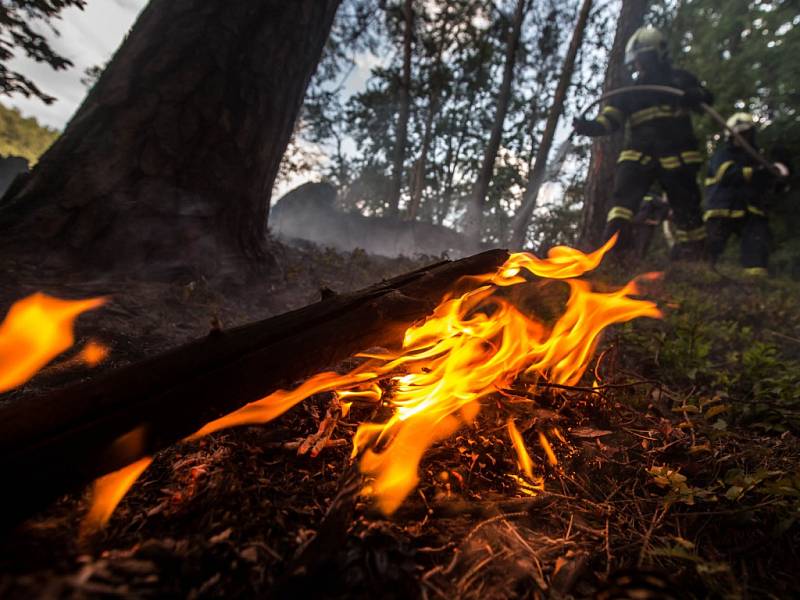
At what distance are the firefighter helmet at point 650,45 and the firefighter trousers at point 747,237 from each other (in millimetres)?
3834

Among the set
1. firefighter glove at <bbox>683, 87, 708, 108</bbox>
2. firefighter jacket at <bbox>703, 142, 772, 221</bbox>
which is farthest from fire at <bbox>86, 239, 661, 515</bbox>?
firefighter jacket at <bbox>703, 142, 772, 221</bbox>

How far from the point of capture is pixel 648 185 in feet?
25.7

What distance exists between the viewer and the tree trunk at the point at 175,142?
3477mm

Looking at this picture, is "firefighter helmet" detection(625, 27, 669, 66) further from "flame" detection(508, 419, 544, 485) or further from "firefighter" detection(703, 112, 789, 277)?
"flame" detection(508, 419, 544, 485)

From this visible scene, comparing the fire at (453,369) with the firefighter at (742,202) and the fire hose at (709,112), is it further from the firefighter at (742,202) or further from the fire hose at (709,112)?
the firefighter at (742,202)

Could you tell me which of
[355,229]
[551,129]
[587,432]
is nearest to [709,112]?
[551,129]

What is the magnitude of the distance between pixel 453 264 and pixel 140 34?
4.35 m

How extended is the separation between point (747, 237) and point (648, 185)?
254 centimetres

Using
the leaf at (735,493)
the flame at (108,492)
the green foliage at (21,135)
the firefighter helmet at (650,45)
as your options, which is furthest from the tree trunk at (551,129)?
the green foliage at (21,135)

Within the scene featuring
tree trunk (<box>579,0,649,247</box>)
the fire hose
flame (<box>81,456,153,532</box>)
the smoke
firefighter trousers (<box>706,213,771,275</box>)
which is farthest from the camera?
the smoke

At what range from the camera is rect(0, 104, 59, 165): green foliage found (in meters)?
45.2

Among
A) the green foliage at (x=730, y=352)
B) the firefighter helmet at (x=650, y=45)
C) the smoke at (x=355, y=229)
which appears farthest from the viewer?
the smoke at (x=355, y=229)

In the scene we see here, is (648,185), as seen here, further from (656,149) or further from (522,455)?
(522,455)

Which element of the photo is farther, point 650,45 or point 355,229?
point 355,229
